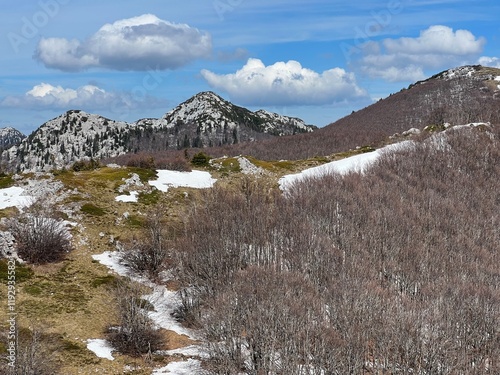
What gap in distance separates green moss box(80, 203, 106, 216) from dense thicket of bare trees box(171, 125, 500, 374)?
12.6 m

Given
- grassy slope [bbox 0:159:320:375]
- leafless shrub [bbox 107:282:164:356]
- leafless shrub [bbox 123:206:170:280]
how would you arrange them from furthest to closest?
leafless shrub [bbox 123:206:170:280], leafless shrub [bbox 107:282:164:356], grassy slope [bbox 0:159:320:375]

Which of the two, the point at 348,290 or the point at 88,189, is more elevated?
the point at 88,189

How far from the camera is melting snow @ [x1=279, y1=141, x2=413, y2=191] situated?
79875mm

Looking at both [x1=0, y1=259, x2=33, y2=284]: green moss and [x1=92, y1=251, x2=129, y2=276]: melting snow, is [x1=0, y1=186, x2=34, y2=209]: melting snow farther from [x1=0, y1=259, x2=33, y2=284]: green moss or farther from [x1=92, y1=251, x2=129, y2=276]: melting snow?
[x1=92, y1=251, x2=129, y2=276]: melting snow

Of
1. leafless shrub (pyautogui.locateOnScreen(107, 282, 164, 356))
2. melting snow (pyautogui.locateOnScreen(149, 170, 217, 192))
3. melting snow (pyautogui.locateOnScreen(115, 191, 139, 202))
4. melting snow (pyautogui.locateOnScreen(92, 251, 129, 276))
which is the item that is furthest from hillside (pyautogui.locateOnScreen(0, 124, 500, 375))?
leafless shrub (pyautogui.locateOnScreen(107, 282, 164, 356))

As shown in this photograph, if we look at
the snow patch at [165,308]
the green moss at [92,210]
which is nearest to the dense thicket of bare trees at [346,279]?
the snow patch at [165,308]

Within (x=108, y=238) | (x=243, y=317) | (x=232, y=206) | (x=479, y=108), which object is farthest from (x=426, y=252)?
(x=479, y=108)

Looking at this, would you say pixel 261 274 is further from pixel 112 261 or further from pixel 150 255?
pixel 112 261

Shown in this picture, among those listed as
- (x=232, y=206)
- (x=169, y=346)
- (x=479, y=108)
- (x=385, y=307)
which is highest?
(x=479, y=108)

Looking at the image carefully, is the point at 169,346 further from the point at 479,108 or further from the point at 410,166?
the point at 479,108

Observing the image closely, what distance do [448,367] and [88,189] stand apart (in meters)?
49.1

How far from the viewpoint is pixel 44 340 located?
2980cm

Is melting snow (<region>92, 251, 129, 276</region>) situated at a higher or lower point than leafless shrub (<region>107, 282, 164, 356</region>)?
higher

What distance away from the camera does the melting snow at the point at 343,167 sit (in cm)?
7988
